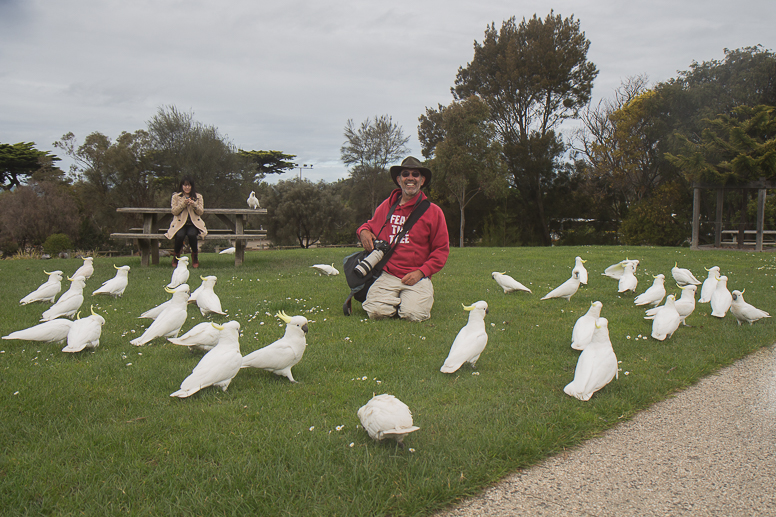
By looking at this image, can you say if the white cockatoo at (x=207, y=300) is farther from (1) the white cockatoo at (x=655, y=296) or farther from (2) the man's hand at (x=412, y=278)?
(1) the white cockatoo at (x=655, y=296)

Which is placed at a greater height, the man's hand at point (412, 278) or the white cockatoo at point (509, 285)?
the man's hand at point (412, 278)

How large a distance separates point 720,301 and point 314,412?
4.82m

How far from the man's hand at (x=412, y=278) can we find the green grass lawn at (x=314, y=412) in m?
0.48

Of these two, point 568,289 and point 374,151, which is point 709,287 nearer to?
point 568,289

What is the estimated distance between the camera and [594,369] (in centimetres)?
314

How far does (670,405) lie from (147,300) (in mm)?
5762

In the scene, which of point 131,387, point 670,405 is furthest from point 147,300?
point 670,405

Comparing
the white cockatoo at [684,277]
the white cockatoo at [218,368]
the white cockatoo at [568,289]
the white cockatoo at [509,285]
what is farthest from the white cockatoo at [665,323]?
the white cockatoo at [218,368]

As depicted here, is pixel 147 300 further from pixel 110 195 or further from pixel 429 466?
pixel 110 195

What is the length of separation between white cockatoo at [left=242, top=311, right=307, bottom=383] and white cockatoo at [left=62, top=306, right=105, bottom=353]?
4.96 feet

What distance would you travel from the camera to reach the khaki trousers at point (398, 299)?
525cm

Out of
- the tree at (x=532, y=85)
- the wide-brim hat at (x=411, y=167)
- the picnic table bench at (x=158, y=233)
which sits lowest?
the picnic table bench at (x=158, y=233)

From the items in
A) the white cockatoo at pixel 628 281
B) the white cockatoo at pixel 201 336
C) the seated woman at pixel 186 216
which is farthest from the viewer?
the seated woman at pixel 186 216

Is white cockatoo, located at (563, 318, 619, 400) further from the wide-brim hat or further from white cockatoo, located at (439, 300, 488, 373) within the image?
the wide-brim hat
